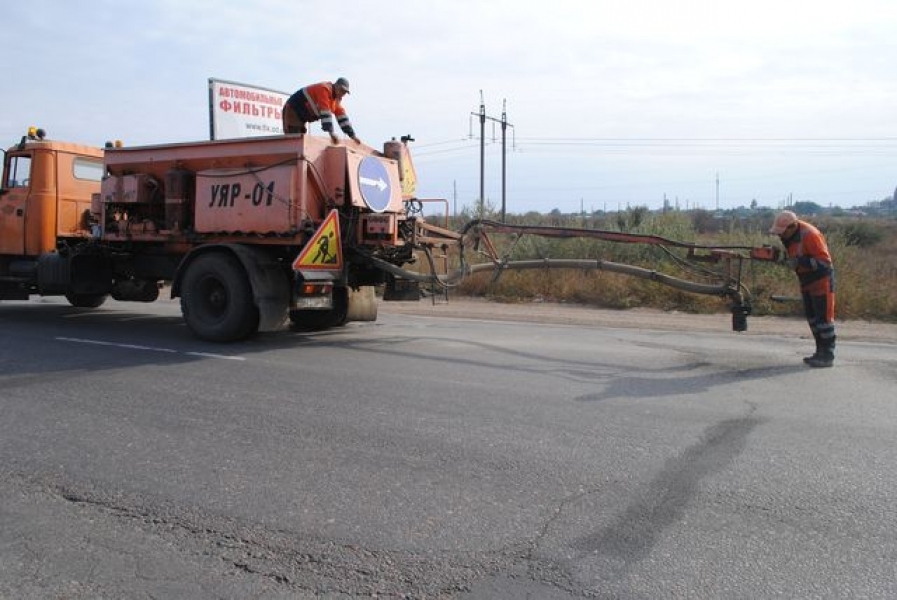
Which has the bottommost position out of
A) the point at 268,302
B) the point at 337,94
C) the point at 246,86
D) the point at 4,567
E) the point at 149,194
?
the point at 4,567

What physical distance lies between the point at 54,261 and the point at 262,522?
8.76 m

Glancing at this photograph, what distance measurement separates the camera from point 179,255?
10719mm

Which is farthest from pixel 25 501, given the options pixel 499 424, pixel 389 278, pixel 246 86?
pixel 246 86

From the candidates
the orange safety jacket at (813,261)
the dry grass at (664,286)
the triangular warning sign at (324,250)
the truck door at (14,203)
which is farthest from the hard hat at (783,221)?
the truck door at (14,203)

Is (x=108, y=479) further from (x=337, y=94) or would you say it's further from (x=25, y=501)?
(x=337, y=94)

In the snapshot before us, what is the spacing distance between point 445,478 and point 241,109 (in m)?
17.6

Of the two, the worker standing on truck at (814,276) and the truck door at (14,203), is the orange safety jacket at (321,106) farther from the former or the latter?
the worker standing on truck at (814,276)

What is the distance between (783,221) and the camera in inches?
333

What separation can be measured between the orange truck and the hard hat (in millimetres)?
4391

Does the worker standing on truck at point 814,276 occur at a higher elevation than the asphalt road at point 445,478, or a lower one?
higher

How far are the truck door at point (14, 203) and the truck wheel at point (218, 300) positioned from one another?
12.4ft

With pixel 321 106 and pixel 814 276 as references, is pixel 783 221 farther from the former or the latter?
pixel 321 106

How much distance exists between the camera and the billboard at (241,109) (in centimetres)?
1938

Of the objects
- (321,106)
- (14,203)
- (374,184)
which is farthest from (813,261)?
(14,203)
